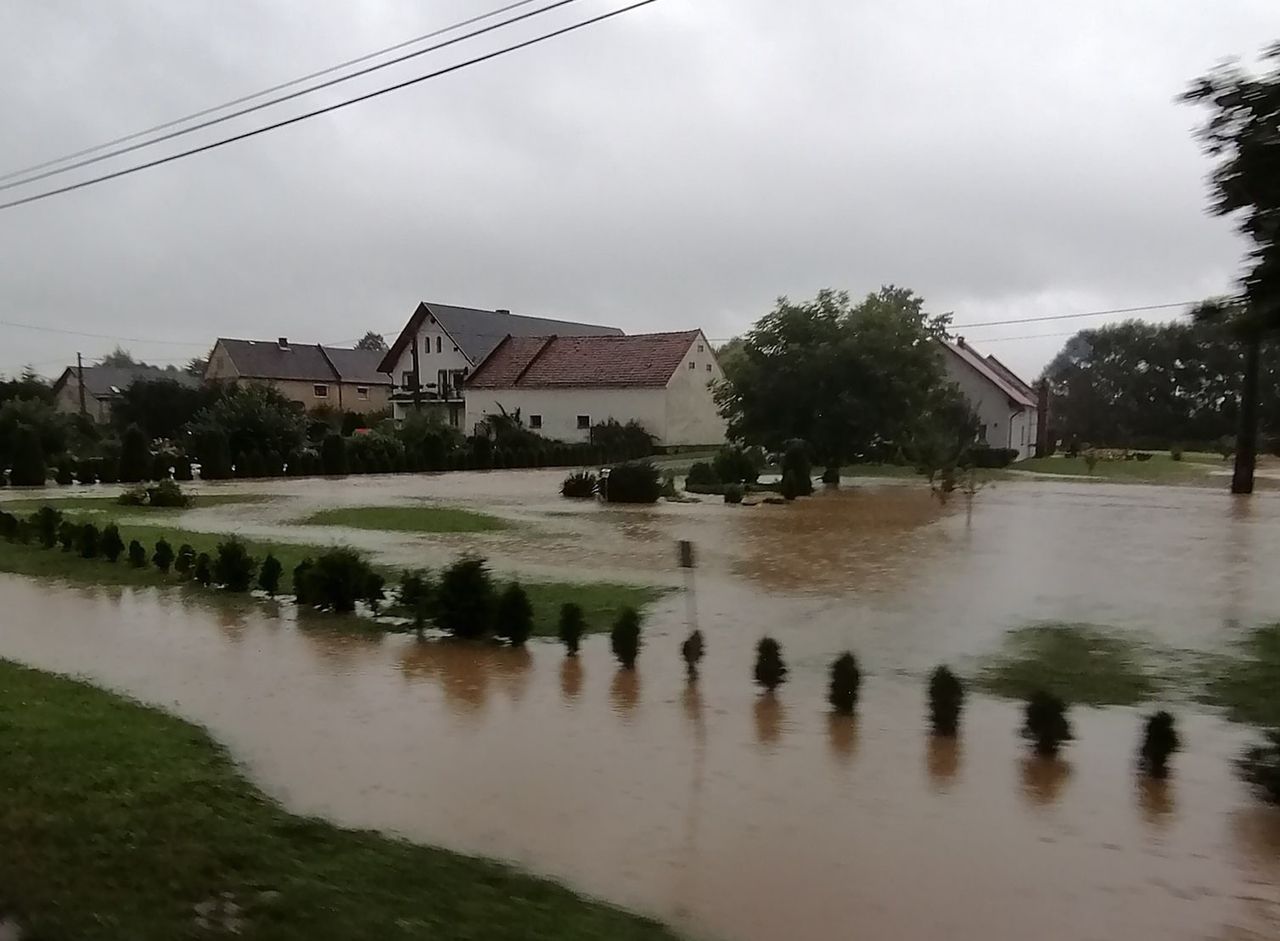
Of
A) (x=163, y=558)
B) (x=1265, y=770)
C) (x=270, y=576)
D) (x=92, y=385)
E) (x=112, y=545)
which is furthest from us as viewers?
(x=92, y=385)

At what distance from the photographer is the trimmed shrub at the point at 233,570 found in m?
12.3

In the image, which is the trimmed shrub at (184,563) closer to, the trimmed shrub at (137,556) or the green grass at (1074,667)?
the trimmed shrub at (137,556)

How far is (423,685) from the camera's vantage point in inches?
325

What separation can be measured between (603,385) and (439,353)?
9873 millimetres

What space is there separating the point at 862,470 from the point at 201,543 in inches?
1009

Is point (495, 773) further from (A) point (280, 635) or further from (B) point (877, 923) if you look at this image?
(A) point (280, 635)

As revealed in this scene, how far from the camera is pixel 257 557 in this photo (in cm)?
1465

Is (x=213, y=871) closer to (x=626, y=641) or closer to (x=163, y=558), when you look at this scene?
(x=626, y=641)

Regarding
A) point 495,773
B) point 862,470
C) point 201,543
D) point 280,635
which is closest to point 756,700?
point 495,773

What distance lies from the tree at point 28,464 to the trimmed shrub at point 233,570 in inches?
810

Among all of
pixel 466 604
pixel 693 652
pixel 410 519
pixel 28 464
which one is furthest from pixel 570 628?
pixel 28 464

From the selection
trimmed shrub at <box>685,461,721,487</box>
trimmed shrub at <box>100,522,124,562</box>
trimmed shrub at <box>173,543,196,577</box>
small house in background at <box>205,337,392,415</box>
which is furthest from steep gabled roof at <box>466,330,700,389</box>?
trimmed shrub at <box>173,543,196,577</box>

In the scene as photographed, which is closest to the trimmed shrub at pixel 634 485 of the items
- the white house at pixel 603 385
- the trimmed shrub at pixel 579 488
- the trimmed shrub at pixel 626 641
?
the trimmed shrub at pixel 579 488

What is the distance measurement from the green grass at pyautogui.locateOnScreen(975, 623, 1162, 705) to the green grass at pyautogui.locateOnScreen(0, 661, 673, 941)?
15.7ft
